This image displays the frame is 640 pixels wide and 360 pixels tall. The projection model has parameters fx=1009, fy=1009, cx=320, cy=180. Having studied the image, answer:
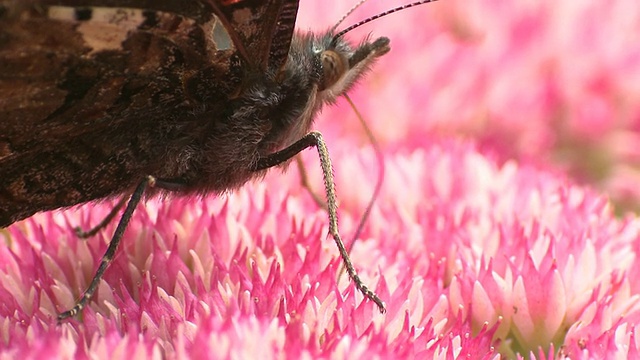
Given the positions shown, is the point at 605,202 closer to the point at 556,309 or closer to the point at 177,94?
the point at 556,309

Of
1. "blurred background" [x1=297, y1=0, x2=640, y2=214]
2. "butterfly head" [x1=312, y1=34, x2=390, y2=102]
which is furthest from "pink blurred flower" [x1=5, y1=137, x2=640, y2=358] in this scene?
"blurred background" [x1=297, y1=0, x2=640, y2=214]

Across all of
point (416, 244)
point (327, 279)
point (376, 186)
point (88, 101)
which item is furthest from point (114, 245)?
point (376, 186)

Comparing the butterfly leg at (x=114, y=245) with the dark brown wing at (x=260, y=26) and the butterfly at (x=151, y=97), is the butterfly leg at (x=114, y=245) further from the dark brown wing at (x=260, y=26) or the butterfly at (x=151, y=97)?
the dark brown wing at (x=260, y=26)

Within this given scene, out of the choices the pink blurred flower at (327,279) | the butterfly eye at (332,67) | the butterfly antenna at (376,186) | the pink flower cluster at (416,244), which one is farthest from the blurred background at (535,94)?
the butterfly eye at (332,67)

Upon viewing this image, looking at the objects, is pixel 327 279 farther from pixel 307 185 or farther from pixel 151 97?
pixel 307 185

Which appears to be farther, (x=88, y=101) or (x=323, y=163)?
(x=323, y=163)

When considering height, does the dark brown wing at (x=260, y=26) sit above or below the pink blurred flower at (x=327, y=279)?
above

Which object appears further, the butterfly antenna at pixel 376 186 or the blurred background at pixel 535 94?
the blurred background at pixel 535 94
